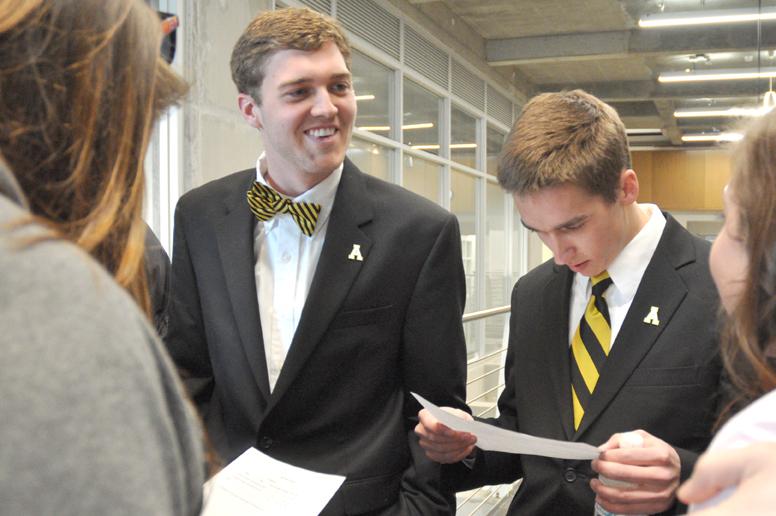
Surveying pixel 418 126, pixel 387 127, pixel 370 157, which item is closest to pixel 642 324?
pixel 370 157

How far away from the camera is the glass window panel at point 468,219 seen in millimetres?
11236

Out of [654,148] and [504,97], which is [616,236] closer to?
[504,97]

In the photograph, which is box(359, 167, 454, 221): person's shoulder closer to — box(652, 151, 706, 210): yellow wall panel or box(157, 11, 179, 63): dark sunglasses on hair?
box(157, 11, 179, 63): dark sunglasses on hair

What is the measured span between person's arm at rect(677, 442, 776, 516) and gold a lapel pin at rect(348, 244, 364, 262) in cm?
130

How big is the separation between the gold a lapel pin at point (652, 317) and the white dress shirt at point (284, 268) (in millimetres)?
788

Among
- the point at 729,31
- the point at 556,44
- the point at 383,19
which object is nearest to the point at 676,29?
the point at 729,31


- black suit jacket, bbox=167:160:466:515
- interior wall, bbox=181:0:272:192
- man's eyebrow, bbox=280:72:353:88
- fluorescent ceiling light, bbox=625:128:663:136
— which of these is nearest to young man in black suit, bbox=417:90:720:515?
black suit jacket, bbox=167:160:466:515

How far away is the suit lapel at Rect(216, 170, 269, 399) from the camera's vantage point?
193cm

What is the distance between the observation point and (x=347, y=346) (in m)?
1.93

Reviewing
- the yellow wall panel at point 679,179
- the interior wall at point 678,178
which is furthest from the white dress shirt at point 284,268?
the yellow wall panel at point 679,179

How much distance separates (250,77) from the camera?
2301 mm

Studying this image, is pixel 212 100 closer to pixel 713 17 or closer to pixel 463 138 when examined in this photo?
pixel 713 17

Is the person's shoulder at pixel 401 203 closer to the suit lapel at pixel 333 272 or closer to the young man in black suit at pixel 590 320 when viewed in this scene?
the suit lapel at pixel 333 272

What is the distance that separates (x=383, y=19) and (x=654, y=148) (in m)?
12.4
